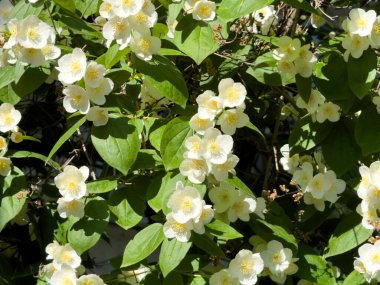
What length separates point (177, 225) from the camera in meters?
1.63

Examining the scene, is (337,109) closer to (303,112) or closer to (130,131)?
(303,112)

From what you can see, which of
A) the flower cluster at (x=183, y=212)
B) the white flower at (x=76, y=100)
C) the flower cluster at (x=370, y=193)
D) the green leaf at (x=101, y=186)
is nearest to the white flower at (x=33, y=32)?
the white flower at (x=76, y=100)

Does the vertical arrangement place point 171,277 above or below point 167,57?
below

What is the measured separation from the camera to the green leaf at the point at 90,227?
67.9 inches

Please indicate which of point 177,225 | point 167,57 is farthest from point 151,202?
point 167,57

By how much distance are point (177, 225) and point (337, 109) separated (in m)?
0.51

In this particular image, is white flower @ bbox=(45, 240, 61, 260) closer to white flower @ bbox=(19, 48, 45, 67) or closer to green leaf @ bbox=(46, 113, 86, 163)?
green leaf @ bbox=(46, 113, 86, 163)

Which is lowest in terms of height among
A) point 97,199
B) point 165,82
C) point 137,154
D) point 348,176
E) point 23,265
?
point 23,265

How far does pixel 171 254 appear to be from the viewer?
1.63m

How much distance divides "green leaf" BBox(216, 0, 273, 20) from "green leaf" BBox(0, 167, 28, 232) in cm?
59

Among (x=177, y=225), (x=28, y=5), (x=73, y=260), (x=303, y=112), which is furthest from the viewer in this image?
(x=303, y=112)

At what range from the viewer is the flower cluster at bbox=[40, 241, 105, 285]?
170cm

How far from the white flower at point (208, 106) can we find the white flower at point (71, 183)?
0.29 m

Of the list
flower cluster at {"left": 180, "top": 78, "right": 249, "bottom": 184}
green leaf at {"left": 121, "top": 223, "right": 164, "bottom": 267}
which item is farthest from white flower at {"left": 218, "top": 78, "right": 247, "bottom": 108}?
green leaf at {"left": 121, "top": 223, "right": 164, "bottom": 267}
